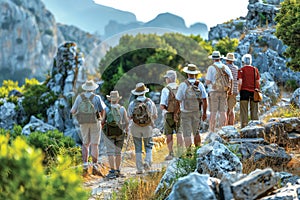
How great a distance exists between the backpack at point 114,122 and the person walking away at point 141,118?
0.67 ft

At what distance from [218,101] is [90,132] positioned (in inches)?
123

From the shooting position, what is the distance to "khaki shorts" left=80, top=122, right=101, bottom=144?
8008 mm

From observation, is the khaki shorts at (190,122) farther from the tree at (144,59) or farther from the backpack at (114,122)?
the tree at (144,59)

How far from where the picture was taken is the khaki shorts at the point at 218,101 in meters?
9.40

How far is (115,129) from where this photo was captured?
7.97m

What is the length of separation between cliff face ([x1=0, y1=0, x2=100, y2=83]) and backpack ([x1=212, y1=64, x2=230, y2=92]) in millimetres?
106643

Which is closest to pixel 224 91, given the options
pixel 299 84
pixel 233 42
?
pixel 299 84

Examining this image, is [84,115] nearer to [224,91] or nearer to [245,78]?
[224,91]

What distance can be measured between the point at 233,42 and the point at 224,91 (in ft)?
63.5

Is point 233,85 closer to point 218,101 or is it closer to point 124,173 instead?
point 218,101

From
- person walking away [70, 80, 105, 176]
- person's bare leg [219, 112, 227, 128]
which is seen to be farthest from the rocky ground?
person's bare leg [219, 112, 227, 128]

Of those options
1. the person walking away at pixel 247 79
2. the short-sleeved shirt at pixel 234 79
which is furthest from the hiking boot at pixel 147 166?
the person walking away at pixel 247 79

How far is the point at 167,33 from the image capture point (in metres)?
28.8

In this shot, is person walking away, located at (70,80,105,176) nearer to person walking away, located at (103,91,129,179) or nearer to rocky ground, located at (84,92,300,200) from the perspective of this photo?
person walking away, located at (103,91,129,179)
